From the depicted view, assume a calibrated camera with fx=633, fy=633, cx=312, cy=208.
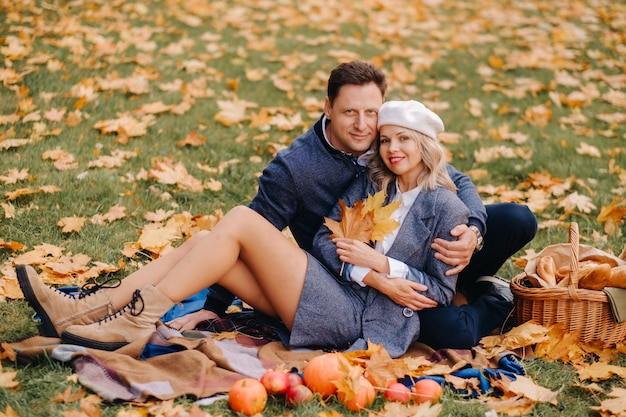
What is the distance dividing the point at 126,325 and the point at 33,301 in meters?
0.41

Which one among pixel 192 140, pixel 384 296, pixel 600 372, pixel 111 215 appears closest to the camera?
pixel 600 372

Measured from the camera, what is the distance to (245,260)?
2.99 meters

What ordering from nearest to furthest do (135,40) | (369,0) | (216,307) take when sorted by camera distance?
(216,307)
(135,40)
(369,0)

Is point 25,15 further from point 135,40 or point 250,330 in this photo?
point 250,330

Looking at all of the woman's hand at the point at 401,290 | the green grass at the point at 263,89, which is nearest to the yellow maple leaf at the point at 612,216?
the green grass at the point at 263,89

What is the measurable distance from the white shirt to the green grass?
0.58 metres

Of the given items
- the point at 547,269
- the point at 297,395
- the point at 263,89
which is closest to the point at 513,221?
the point at 547,269

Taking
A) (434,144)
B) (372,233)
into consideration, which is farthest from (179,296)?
(434,144)

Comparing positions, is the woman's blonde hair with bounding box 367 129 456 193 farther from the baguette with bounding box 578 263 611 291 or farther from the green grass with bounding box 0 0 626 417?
the green grass with bounding box 0 0 626 417

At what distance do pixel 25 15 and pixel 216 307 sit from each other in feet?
18.0

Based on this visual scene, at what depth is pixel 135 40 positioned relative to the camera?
22.7 ft

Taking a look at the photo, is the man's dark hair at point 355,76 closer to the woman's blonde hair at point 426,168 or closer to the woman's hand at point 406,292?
the woman's blonde hair at point 426,168

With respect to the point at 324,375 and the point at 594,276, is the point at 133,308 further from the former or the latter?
the point at 594,276

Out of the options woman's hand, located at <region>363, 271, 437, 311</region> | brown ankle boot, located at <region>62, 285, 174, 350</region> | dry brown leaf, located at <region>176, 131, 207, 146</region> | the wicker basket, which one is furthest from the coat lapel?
dry brown leaf, located at <region>176, 131, 207, 146</region>
